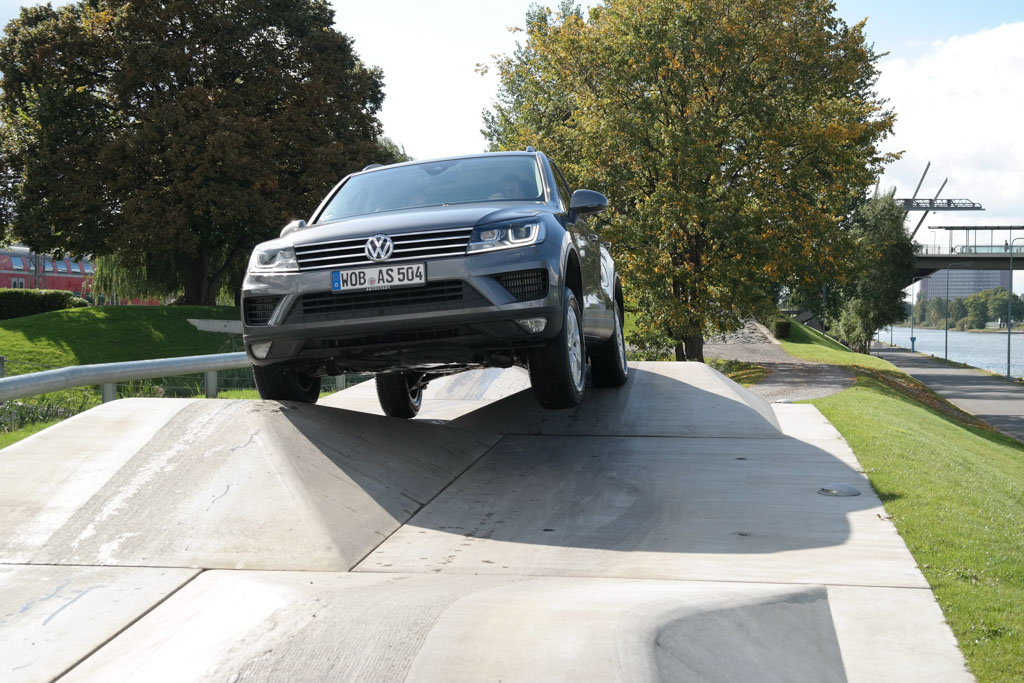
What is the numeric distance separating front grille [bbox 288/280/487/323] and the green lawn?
2439 cm

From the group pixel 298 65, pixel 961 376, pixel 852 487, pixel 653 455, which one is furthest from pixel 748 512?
pixel 961 376

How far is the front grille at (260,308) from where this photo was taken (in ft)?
19.6

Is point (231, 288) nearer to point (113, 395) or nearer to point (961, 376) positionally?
point (113, 395)

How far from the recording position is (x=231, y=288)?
147 ft

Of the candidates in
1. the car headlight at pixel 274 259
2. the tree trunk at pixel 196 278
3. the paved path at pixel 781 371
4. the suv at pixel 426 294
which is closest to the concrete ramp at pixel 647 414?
the suv at pixel 426 294

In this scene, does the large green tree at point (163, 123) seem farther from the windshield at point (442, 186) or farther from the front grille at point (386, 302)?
the front grille at point (386, 302)

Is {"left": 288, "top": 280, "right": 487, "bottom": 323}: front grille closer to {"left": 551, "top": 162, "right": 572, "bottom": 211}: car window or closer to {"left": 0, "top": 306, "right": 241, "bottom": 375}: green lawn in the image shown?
{"left": 551, "top": 162, "right": 572, "bottom": 211}: car window

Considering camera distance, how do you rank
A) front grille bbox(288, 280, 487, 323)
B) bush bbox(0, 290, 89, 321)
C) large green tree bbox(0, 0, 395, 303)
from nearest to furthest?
front grille bbox(288, 280, 487, 323) → large green tree bbox(0, 0, 395, 303) → bush bbox(0, 290, 89, 321)

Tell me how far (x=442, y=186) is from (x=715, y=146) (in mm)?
18867

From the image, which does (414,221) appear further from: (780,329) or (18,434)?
(780,329)

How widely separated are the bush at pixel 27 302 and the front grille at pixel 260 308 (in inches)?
1440

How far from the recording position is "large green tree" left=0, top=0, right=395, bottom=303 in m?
34.2

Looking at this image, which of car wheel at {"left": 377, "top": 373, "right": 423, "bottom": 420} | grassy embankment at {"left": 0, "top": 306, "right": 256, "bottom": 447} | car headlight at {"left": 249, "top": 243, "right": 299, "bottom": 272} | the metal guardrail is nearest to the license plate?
car headlight at {"left": 249, "top": 243, "right": 299, "bottom": 272}

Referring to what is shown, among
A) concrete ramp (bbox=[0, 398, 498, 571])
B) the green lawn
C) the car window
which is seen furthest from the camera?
the green lawn
